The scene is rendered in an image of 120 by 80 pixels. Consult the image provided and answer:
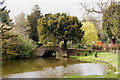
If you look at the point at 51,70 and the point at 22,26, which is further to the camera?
the point at 22,26

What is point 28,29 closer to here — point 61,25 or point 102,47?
point 61,25

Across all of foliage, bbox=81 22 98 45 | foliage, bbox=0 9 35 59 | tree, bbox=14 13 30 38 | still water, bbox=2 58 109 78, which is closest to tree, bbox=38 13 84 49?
foliage, bbox=0 9 35 59

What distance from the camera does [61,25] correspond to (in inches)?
1444

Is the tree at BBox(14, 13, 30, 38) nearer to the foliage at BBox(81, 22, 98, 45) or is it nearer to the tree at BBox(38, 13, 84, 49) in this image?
the tree at BBox(38, 13, 84, 49)

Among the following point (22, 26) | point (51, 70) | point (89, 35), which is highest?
point (22, 26)

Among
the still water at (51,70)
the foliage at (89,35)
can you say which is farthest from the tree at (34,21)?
the still water at (51,70)

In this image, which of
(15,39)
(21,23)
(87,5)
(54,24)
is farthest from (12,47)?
(21,23)

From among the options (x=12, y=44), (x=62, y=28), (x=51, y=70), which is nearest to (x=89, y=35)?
(x=62, y=28)

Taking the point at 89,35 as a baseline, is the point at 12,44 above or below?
below

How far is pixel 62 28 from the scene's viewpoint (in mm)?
36781

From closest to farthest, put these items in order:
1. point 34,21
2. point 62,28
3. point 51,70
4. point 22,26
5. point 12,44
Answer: point 51,70 < point 12,44 < point 62,28 < point 34,21 < point 22,26

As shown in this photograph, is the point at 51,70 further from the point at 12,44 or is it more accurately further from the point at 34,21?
the point at 34,21

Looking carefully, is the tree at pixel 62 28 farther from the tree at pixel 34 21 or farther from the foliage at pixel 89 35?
the tree at pixel 34 21

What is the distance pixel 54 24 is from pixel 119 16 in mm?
17216
